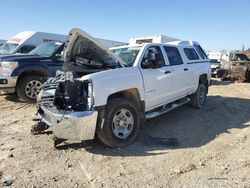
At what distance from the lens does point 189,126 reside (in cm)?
678

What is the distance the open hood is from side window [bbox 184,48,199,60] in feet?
9.54

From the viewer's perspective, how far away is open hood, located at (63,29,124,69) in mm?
5500

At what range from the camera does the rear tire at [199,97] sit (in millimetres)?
8406

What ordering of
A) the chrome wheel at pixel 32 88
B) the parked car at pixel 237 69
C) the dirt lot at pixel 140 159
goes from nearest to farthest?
the dirt lot at pixel 140 159
the chrome wheel at pixel 32 88
the parked car at pixel 237 69

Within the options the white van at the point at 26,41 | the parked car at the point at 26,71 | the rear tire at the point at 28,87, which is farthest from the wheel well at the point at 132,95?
the white van at the point at 26,41

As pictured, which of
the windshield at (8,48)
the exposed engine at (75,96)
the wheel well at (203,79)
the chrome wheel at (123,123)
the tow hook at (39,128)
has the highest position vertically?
the windshield at (8,48)

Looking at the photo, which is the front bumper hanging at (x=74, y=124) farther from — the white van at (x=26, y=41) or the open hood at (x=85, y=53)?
the white van at (x=26, y=41)

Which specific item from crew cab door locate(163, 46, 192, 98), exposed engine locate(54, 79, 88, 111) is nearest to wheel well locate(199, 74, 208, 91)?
crew cab door locate(163, 46, 192, 98)

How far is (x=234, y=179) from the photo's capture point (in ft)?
13.4

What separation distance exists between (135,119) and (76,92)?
128 centimetres

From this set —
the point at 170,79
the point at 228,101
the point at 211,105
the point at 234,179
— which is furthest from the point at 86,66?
the point at 228,101

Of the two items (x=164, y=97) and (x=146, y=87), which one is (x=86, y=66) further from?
(x=164, y=97)

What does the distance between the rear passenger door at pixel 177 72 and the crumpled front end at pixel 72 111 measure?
2.57m

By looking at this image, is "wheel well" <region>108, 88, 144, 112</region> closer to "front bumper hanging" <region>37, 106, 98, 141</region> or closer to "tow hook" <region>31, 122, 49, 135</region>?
"front bumper hanging" <region>37, 106, 98, 141</region>
